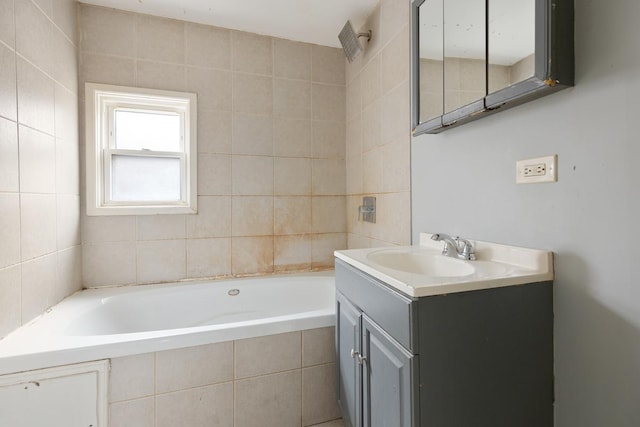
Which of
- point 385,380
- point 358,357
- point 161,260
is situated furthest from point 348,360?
point 161,260

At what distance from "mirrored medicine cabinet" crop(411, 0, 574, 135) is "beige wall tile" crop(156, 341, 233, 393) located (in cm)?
145

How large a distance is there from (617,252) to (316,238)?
1955 mm

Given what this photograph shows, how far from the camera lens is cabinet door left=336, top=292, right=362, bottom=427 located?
47.3 inches

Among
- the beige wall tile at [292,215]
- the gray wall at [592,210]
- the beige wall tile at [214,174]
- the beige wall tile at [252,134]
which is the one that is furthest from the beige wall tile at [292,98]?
the gray wall at [592,210]

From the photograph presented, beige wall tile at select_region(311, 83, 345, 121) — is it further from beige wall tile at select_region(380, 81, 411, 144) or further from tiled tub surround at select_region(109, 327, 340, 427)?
tiled tub surround at select_region(109, 327, 340, 427)

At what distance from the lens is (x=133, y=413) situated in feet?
4.25

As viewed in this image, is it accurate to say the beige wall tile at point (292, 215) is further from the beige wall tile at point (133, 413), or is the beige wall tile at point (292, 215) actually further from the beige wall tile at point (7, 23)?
the beige wall tile at point (7, 23)

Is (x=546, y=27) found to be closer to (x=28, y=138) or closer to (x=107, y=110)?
(x=28, y=138)

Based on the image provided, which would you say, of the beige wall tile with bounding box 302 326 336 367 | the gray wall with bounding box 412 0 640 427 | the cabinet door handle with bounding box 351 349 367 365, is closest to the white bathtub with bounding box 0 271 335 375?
the beige wall tile with bounding box 302 326 336 367

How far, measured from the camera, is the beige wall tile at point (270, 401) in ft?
4.72

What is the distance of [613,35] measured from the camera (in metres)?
0.78

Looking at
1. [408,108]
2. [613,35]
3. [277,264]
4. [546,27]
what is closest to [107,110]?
[277,264]

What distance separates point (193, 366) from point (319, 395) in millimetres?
656

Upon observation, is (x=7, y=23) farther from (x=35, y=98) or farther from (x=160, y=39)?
(x=160, y=39)
